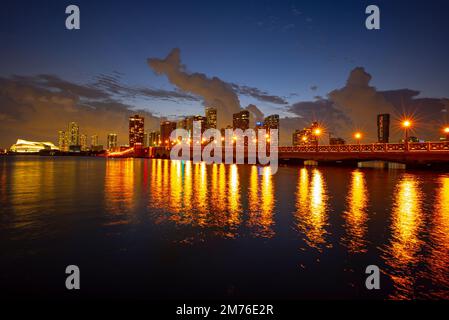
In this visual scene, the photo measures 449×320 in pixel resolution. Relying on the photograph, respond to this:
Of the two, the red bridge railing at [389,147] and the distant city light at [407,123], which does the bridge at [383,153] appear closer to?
the red bridge railing at [389,147]

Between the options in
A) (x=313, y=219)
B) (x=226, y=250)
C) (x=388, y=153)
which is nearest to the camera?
(x=226, y=250)

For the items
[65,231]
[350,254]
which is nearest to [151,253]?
[65,231]

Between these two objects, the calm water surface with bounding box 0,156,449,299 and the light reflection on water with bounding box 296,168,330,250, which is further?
the light reflection on water with bounding box 296,168,330,250

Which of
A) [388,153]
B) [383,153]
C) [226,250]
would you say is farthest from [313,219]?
[383,153]

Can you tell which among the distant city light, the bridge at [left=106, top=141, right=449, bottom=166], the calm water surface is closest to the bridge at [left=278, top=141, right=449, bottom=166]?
the bridge at [left=106, top=141, right=449, bottom=166]

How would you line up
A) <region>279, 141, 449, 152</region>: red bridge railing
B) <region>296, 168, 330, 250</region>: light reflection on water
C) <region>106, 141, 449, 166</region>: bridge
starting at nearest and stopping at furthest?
<region>296, 168, 330, 250</region>: light reflection on water
<region>279, 141, 449, 152</region>: red bridge railing
<region>106, 141, 449, 166</region>: bridge

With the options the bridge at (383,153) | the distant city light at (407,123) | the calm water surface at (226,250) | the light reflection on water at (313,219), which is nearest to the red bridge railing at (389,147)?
the bridge at (383,153)

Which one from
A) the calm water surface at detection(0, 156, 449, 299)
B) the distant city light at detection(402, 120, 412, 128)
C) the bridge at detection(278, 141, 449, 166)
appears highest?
the distant city light at detection(402, 120, 412, 128)

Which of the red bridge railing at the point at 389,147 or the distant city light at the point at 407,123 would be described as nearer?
the red bridge railing at the point at 389,147

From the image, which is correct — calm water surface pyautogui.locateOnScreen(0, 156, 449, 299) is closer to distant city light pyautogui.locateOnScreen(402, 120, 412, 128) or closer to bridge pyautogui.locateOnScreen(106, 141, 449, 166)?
bridge pyautogui.locateOnScreen(106, 141, 449, 166)

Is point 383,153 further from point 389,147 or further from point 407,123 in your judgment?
point 407,123

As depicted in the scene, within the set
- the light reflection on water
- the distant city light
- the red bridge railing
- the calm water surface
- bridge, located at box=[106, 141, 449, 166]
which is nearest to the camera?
the calm water surface
